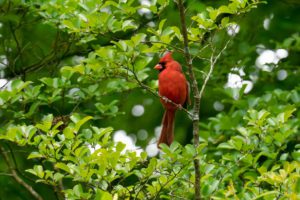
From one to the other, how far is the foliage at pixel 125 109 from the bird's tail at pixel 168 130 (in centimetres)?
23

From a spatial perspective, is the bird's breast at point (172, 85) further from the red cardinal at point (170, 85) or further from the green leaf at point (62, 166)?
the green leaf at point (62, 166)

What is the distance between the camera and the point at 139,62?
3.72m

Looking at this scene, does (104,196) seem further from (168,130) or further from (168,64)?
(168,64)

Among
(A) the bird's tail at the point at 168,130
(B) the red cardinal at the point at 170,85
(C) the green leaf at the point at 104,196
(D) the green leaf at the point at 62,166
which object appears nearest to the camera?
(C) the green leaf at the point at 104,196

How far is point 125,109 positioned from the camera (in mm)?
6543

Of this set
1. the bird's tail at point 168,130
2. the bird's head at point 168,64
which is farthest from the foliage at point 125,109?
the bird's tail at point 168,130

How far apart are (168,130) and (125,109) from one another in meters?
1.63

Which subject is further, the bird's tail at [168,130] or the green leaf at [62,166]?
the bird's tail at [168,130]

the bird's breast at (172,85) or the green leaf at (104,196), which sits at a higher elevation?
the green leaf at (104,196)

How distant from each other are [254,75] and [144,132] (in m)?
1.23

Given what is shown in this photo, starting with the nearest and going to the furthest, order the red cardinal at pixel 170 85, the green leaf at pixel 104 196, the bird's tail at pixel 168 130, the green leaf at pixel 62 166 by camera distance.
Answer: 1. the green leaf at pixel 104 196
2. the green leaf at pixel 62 166
3. the bird's tail at pixel 168 130
4. the red cardinal at pixel 170 85

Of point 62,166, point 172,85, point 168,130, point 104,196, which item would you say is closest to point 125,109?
point 172,85

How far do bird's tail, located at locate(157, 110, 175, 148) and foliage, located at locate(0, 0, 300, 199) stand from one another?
235 mm

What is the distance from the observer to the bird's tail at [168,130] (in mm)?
4820
